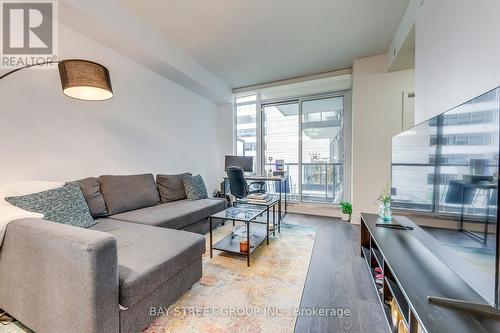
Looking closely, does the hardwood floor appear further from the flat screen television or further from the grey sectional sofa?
the grey sectional sofa

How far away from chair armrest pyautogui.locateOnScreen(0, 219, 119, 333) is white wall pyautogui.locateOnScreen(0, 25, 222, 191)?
1.05 m

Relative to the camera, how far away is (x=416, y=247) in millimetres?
1490

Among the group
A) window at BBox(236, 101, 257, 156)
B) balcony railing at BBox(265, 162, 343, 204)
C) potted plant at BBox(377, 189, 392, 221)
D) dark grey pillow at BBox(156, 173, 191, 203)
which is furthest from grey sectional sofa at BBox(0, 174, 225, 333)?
window at BBox(236, 101, 257, 156)

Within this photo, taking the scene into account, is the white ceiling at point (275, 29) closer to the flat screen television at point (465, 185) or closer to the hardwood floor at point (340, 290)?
the flat screen television at point (465, 185)

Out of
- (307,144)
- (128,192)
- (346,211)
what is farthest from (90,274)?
(307,144)

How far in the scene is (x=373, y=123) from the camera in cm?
331

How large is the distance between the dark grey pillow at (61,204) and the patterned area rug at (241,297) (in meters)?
0.68

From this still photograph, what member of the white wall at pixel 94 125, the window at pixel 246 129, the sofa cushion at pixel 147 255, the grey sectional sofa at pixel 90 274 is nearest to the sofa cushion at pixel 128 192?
the white wall at pixel 94 125

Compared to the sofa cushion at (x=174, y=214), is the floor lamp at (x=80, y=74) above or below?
above

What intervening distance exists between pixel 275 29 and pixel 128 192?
274 centimetres

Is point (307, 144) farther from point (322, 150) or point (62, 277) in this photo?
point (62, 277)

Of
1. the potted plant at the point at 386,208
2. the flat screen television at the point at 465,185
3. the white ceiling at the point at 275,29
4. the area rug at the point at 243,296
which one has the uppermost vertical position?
the white ceiling at the point at 275,29

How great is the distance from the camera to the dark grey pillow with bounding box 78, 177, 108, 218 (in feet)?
6.70

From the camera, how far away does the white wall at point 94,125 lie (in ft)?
5.98
